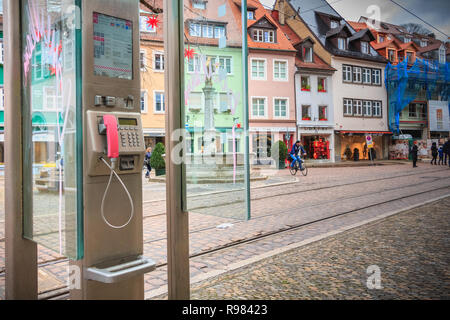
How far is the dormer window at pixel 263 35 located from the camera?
32.7m

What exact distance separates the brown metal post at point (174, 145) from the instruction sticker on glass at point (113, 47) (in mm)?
380

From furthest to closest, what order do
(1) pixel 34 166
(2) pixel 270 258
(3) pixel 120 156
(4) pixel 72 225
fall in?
(2) pixel 270 258 < (1) pixel 34 166 < (3) pixel 120 156 < (4) pixel 72 225

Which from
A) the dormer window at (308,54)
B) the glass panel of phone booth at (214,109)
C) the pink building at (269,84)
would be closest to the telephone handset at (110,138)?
the glass panel of phone booth at (214,109)

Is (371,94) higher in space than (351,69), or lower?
lower

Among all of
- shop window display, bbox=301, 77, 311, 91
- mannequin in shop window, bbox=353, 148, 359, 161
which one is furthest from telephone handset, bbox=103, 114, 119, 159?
mannequin in shop window, bbox=353, 148, 359, 161

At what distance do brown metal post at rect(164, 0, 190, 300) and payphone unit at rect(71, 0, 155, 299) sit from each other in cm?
26

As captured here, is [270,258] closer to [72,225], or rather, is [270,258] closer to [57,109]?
[72,225]

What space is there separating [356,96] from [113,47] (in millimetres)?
37640

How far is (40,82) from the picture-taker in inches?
118

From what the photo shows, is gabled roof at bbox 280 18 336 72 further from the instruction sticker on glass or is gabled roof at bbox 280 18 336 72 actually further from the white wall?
the instruction sticker on glass

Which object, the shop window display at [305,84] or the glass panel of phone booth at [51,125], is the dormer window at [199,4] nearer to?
the glass panel of phone booth at [51,125]

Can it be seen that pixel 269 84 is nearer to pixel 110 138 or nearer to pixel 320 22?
pixel 320 22
